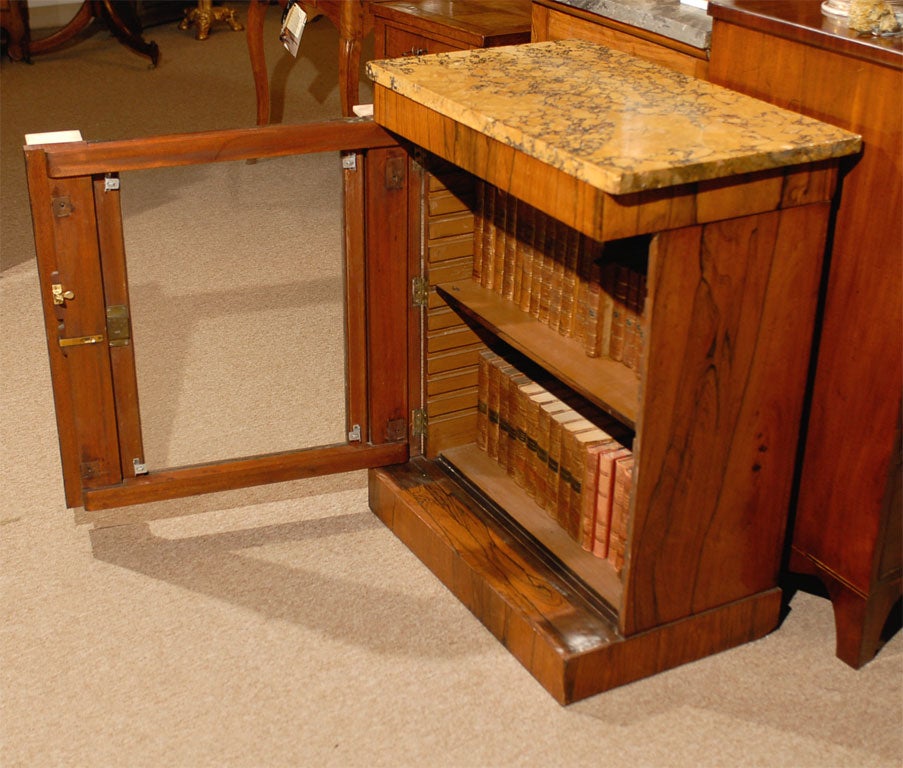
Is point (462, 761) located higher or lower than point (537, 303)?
lower

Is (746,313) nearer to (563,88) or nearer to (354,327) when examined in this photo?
(563,88)

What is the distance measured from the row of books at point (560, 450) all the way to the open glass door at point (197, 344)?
188mm

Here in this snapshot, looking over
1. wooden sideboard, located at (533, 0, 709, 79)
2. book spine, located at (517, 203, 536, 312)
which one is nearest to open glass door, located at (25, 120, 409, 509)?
book spine, located at (517, 203, 536, 312)

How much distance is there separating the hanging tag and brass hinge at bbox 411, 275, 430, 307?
0.74 m

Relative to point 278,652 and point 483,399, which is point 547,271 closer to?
point 483,399

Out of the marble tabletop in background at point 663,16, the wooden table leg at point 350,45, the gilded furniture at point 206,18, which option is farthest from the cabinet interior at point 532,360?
the gilded furniture at point 206,18

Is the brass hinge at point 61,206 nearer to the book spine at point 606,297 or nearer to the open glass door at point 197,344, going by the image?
the open glass door at point 197,344

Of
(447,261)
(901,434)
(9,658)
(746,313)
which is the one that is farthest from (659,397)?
(9,658)

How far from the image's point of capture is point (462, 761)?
6.02 ft

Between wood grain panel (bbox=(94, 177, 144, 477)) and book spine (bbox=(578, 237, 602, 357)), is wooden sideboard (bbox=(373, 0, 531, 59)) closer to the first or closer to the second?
book spine (bbox=(578, 237, 602, 357))

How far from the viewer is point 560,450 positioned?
2184mm

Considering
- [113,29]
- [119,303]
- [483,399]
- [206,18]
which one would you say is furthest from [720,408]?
[206,18]

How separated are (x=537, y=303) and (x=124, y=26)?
4138 millimetres

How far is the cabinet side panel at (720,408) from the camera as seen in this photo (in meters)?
1.71
